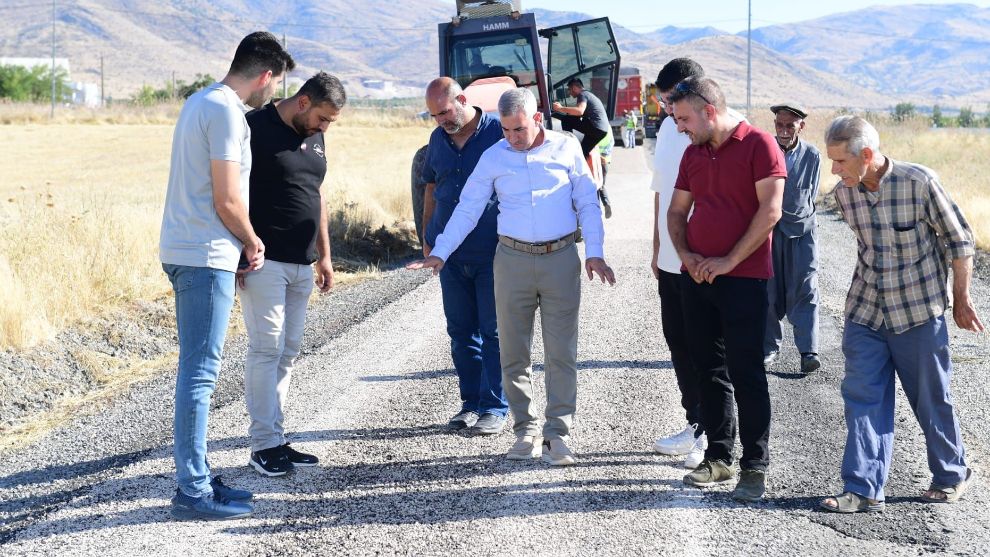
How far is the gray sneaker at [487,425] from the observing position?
6.09m

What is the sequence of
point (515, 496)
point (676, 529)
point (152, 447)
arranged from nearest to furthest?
point (676, 529) < point (515, 496) < point (152, 447)

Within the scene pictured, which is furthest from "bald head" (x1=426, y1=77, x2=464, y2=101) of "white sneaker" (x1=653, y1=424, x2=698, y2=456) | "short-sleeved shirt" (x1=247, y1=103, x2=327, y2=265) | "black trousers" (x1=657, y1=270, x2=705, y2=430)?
"white sneaker" (x1=653, y1=424, x2=698, y2=456)

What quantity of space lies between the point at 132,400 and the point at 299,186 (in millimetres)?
2407

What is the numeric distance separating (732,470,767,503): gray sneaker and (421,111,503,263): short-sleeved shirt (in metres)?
2.02

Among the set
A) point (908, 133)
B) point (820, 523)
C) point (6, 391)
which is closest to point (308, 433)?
point (6, 391)

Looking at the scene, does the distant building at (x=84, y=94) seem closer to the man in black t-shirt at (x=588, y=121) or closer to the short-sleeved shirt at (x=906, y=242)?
the man in black t-shirt at (x=588, y=121)

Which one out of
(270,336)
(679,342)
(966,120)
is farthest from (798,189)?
(966,120)

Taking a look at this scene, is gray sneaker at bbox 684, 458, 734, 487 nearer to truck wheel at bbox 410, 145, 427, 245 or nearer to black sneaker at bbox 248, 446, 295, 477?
black sneaker at bbox 248, 446, 295, 477

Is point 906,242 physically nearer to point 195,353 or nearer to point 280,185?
point 280,185

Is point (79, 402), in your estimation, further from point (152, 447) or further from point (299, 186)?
point (299, 186)

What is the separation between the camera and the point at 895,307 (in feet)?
15.7

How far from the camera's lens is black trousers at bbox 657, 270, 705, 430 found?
5496 millimetres

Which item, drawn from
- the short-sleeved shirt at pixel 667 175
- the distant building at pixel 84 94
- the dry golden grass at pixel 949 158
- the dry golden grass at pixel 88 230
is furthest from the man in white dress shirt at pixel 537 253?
the distant building at pixel 84 94

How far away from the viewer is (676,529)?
4551 millimetres
